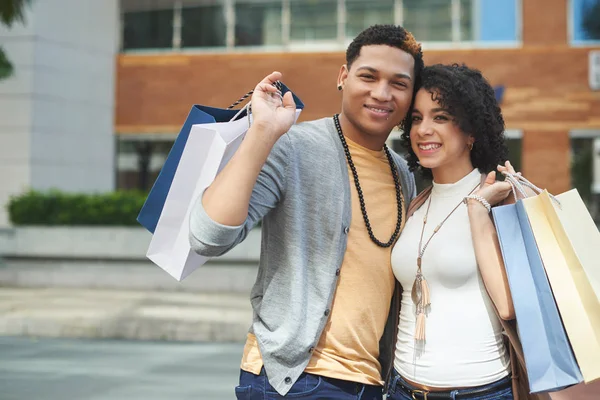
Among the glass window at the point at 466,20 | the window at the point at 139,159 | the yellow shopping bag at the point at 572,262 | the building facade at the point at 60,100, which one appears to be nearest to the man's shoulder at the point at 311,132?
the yellow shopping bag at the point at 572,262

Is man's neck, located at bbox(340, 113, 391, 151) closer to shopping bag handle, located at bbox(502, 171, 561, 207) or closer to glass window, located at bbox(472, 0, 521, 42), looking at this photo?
shopping bag handle, located at bbox(502, 171, 561, 207)

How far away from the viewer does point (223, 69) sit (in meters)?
17.3

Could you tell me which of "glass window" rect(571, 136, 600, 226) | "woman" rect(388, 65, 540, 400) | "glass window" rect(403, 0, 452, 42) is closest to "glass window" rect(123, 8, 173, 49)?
"glass window" rect(403, 0, 452, 42)

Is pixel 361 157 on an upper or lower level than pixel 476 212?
upper

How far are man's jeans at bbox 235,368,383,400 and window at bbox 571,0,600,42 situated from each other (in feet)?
50.8

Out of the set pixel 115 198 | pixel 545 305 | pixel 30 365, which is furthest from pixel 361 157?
pixel 115 198

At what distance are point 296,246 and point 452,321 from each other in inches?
22.3

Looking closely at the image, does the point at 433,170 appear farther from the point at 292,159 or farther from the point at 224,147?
the point at 224,147

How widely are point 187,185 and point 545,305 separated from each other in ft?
3.81

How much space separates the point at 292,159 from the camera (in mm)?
2500

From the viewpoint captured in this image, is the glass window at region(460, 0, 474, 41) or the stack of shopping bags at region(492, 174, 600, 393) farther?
the glass window at region(460, 0, 474, 41)

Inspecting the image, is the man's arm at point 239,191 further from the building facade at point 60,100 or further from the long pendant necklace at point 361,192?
the building facade at point 60,100

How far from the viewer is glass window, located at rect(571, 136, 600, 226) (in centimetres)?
1605

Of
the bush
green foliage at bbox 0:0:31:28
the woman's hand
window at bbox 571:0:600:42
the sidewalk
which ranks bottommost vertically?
the sidewalk
